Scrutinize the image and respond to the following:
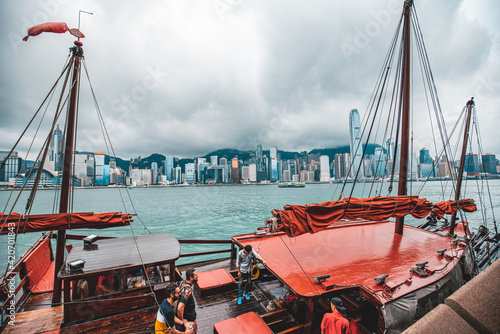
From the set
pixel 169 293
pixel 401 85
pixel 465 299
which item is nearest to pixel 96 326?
pixel 169 293

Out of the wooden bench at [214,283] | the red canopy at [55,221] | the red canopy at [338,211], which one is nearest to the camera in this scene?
the red canopy at [338,211]

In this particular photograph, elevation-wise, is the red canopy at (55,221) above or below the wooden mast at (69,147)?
below

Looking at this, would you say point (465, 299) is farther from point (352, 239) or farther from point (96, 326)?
point (352, 239)

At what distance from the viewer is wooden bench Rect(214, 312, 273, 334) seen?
5281 millimetres

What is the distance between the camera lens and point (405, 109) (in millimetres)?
11000

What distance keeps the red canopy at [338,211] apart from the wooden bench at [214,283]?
3394mm

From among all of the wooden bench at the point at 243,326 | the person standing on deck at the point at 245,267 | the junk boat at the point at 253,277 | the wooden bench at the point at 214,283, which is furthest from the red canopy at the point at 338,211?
the wooden bench at the point at 214,283

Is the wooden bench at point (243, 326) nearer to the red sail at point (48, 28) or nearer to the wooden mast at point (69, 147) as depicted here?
the wooden mast at point (69, 147)

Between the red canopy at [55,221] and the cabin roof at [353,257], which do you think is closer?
the cabin roof at [353,257]

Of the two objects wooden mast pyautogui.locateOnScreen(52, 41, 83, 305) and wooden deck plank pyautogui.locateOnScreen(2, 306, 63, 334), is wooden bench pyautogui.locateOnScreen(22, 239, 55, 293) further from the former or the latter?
wooden deck plank pyautogui.locateOnScreen(2, 306, 63, 334)

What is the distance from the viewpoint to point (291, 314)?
22.3ft

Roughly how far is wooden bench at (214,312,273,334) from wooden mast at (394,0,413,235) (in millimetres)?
8660

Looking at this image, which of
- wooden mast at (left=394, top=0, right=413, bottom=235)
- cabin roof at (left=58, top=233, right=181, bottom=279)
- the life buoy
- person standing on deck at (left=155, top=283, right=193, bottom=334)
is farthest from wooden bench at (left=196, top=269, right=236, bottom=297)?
wooden mast at (left=394, top=0, right=413, bottom=235)

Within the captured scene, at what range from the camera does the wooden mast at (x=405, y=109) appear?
10641mm
